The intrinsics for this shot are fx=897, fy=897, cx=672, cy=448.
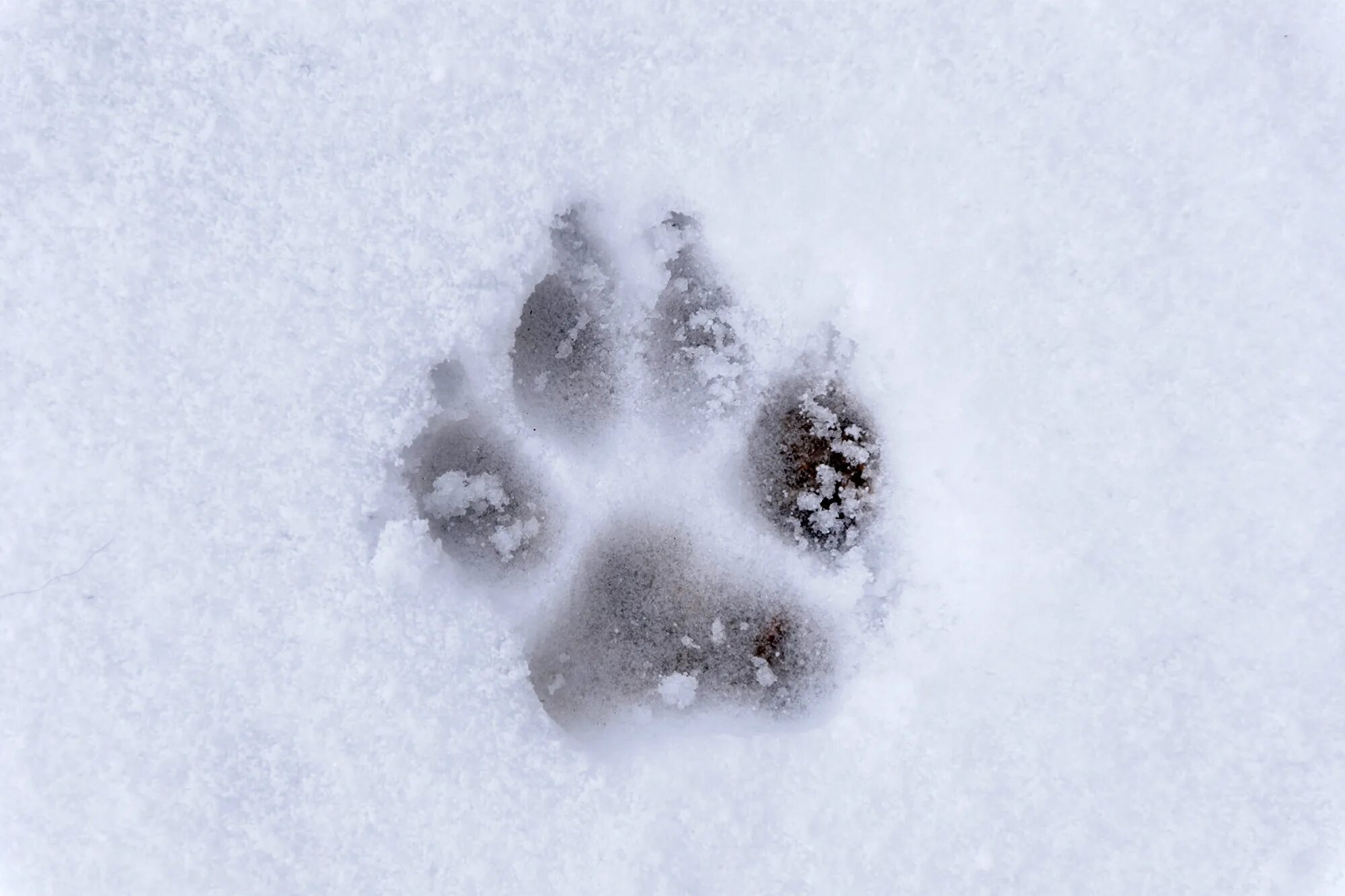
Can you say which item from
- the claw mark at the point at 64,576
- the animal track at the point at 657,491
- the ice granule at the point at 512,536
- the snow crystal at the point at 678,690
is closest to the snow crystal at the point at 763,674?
the animal track at the point at 657,491

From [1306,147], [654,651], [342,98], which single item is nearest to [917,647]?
[654,651]

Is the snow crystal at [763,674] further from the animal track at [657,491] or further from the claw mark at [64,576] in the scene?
the claw mark at [64,576]

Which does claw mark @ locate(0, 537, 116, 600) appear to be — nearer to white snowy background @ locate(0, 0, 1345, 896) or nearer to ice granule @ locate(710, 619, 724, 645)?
white snowy background @ locate(0, 0, 1345, 896)

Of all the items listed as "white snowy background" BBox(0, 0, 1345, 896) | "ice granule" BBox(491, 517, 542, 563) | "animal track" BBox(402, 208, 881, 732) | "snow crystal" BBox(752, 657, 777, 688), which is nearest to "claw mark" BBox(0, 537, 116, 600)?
"white snowy background" BBox(0, 0, 1345, 896)

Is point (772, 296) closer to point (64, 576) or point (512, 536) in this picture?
point (512, 536)

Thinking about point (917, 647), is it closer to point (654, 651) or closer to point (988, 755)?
point (988, 755)

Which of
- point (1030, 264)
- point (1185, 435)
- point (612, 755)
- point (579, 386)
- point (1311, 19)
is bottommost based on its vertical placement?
point (612, 755)
